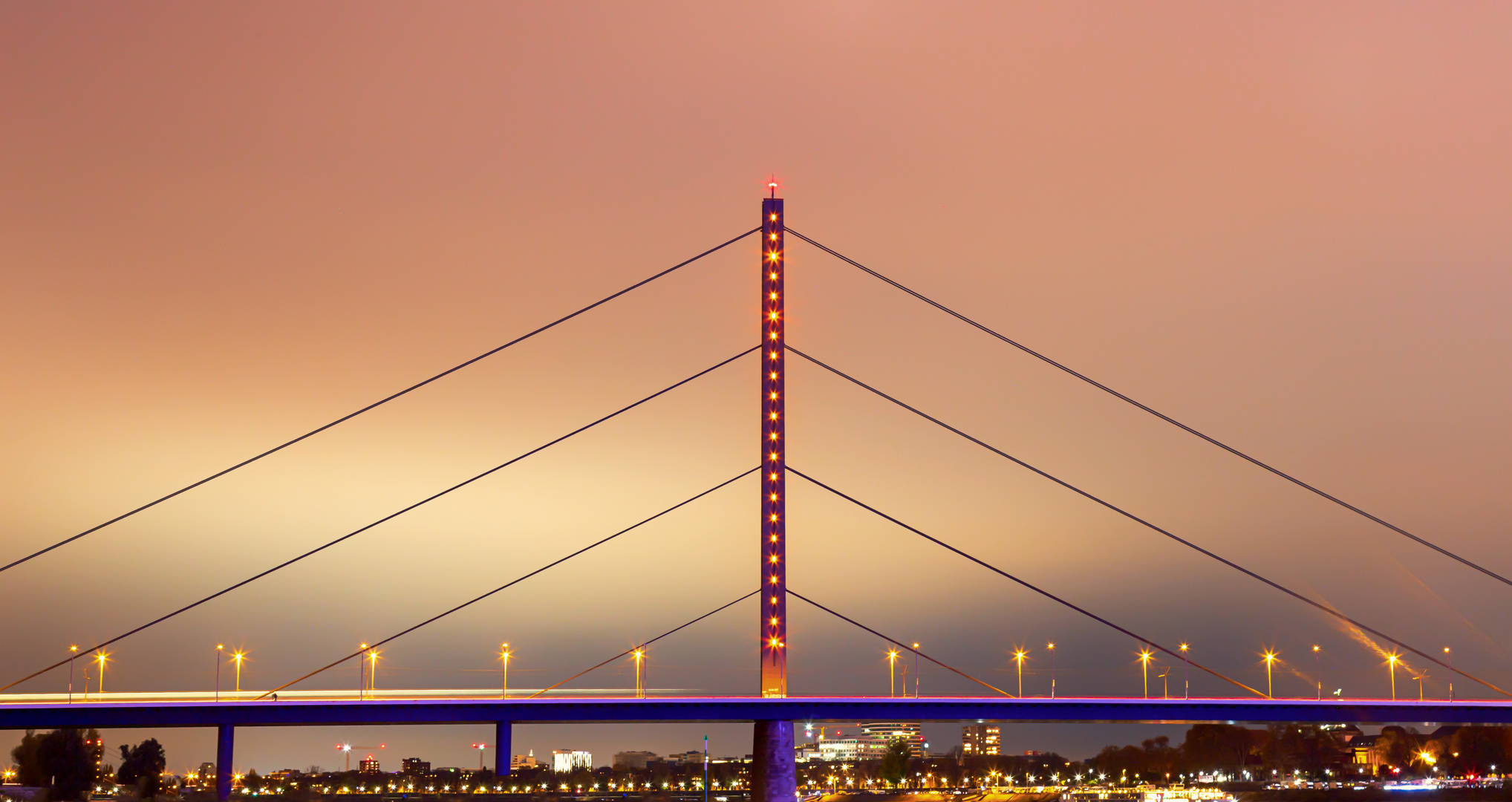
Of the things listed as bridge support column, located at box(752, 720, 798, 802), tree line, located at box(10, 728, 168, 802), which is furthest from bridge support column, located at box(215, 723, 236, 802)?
tree line, located at box(10, 728, 168, 802)

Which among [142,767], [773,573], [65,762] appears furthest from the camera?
[142,767]

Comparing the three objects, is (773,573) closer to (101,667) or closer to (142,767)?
(101,667)

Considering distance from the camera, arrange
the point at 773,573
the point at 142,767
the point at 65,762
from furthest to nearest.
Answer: the point at 142,767
the point at 65,762
the point at 773,573

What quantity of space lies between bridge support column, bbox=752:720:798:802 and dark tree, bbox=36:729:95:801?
125868mm

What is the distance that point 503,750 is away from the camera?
59.4 m

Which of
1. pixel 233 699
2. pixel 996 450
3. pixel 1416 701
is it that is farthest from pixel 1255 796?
pixel 233 699

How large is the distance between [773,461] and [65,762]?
132707 millimetres

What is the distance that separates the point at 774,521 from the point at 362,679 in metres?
20.0

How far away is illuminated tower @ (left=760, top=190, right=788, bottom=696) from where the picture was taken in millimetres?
59375

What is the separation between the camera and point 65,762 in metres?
162

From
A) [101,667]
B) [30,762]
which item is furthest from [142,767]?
[101,667]

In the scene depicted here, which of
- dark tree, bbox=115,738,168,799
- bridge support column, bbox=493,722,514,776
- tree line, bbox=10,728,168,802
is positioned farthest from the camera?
dark tree, bbox=115,738,168,799

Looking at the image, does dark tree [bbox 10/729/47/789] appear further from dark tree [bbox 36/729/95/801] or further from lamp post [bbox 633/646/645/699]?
lamp post [bbox 633/646/645/699]

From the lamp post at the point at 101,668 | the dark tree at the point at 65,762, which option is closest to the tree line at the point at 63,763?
the dark tree at the point at 65,762
